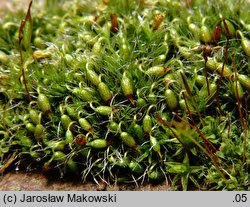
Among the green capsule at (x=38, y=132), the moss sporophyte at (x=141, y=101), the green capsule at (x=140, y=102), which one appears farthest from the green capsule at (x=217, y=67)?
the green capsule at (x=38, y=132)

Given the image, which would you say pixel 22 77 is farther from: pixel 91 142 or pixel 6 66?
pixel 91 142

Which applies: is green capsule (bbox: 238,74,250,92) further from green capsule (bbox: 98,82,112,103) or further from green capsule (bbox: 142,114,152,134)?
green capsule (bbox: 98,82,112,103)

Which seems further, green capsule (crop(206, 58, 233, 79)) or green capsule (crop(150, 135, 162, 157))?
green capsule (crop(206, 58, 233, 79))

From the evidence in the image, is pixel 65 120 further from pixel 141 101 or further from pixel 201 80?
pixel 201 80

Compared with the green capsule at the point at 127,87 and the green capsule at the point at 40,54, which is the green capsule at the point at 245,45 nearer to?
the green capsule at the point at 127,87

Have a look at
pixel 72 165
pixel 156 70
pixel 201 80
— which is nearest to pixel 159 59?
pixel 156 70

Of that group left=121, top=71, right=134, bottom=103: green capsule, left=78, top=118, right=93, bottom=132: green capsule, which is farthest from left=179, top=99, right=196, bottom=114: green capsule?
left=78, top=118, right=93, bottom=132: green capsule
